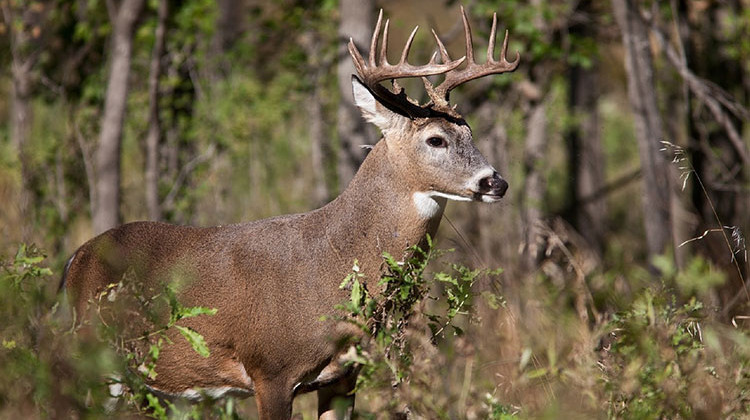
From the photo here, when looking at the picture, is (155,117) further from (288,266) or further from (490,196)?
(490,196)

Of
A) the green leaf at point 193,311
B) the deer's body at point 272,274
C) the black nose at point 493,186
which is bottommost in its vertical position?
the deer's body at point 272,274

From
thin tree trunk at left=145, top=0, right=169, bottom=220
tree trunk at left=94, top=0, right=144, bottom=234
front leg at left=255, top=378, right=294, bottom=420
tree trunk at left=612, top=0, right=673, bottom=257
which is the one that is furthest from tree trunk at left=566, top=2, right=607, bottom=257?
front leg at left=255, top=378, right=294, bottom=420

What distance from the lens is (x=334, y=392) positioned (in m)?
5.39

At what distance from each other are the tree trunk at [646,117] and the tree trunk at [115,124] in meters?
3.88

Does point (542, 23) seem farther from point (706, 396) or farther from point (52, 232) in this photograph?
point (706, 396)

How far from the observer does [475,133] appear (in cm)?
1081

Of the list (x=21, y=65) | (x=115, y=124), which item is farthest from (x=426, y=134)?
(x=21, y=65)

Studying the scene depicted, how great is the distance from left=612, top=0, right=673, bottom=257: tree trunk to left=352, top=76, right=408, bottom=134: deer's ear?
320cm

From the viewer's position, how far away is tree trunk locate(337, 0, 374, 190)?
760 centimetres

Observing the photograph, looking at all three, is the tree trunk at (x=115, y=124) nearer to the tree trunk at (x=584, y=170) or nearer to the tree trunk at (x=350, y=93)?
the tree trunk at (x=350, y=93)

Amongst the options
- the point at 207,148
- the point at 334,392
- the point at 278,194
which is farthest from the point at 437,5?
the point at 334,392

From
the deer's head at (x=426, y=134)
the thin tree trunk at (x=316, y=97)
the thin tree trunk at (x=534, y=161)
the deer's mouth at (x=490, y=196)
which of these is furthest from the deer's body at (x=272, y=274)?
the thin tree trunk at (x=316, y=97)

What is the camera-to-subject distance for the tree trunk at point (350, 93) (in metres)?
7.60

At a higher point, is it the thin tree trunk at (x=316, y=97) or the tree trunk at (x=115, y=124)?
the tree trunk at (x=115, y=124)
